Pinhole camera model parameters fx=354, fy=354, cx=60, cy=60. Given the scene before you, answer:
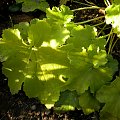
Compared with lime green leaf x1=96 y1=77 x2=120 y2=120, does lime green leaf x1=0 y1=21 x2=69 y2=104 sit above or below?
above

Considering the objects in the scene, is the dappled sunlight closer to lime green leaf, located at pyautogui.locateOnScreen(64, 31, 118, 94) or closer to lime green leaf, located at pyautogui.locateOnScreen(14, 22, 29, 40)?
lime green leaf, located at pyautogui.locateOnScreen(64, 31, 118, 94)

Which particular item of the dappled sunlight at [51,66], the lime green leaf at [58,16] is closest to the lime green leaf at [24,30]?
the lime green leaf at [58,16]

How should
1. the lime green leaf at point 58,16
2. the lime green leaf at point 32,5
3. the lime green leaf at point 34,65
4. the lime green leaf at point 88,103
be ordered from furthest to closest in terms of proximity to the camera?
the lime green leaf at point 32,5 → the lime green leaf at point 58,16 → the lime green leaf at point 88,103 → the lime green leaf at point 34,65

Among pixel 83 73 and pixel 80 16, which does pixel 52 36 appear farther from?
pixel 80 16

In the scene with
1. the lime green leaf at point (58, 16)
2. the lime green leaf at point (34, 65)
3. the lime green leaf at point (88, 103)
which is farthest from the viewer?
the lime green leaf at point (58, 16)

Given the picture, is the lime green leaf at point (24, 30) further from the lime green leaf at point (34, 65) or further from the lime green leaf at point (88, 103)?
the lime green leaf at point (88, 103)

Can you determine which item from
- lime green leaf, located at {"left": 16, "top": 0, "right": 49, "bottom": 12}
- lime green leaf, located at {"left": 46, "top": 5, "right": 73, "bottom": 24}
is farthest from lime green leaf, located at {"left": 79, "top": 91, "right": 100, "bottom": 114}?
lime green leaf, located at {"left": 16, "top": 0, "right": 49, "bottom": 12}

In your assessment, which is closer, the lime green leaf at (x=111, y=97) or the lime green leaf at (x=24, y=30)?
the lime green leaf at (x=111, y=97)
